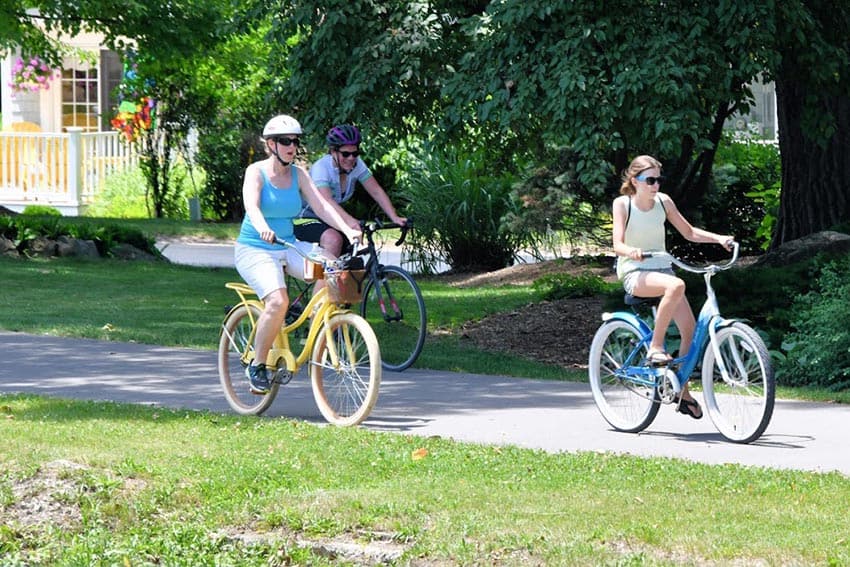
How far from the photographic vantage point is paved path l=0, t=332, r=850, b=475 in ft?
26.6

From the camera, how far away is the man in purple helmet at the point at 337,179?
10.7 m

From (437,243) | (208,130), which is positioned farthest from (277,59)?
(208,130)

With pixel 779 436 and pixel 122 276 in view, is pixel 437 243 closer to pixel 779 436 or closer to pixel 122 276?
pixel 122 276

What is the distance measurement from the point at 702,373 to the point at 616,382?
28.8 inches

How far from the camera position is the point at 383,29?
42.3 ft

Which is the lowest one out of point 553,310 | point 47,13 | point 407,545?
point 407,545

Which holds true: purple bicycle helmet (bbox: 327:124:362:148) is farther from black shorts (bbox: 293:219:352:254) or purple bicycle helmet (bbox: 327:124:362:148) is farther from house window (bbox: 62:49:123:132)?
house window (bbox: 62:49:123:132)

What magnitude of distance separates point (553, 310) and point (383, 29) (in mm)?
3136

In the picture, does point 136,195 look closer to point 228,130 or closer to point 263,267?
point 228,130

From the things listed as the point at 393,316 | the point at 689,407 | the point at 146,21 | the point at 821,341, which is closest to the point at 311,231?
the point at 393,316

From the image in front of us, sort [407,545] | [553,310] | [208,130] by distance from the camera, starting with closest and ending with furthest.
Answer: [407,545] → [553,310] → [208,130]

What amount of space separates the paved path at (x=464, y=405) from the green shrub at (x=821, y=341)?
0.93m

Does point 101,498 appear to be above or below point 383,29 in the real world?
below

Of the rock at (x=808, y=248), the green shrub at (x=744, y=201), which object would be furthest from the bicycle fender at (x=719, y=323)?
the green shrub at (x=744, y=201)
